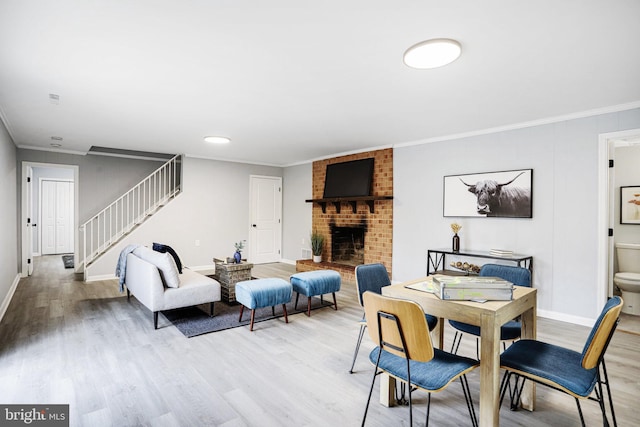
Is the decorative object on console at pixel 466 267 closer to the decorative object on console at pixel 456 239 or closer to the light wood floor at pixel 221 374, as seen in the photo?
the decorative object on console at pixel 456 239

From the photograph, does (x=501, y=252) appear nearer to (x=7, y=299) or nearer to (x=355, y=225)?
(x=355, y=225)

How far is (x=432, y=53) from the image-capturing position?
7.59 feet

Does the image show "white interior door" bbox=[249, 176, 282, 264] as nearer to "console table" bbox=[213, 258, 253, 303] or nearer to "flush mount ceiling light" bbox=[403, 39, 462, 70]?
"console table" bbox=[213, 258, 253, 303]

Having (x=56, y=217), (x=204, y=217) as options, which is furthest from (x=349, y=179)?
(x=56, y=217)

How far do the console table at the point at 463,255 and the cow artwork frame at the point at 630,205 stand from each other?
1.99 meters

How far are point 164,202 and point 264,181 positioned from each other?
7.38 ft

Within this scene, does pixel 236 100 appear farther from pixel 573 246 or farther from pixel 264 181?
pixel 264 181

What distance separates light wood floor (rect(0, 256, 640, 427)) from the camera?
6.76ft

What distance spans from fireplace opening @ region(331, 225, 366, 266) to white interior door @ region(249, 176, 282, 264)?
6.24 ft

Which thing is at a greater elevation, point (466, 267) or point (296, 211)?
point (296, 211)

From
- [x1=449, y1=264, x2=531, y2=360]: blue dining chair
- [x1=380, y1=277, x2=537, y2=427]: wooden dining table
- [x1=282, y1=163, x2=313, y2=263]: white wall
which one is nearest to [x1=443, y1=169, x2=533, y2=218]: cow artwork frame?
[x1=449, y1=264, x2=531, y2=360]: blue dining chair

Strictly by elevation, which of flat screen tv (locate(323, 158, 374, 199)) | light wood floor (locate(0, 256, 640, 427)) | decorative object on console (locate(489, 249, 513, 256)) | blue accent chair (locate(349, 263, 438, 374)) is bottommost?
light wood floor (locate(0, 256, 640, 427))

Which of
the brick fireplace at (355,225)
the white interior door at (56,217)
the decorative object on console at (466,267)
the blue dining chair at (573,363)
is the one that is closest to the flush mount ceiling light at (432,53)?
the blue dining chair at (573,363)

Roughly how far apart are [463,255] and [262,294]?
2682mm
